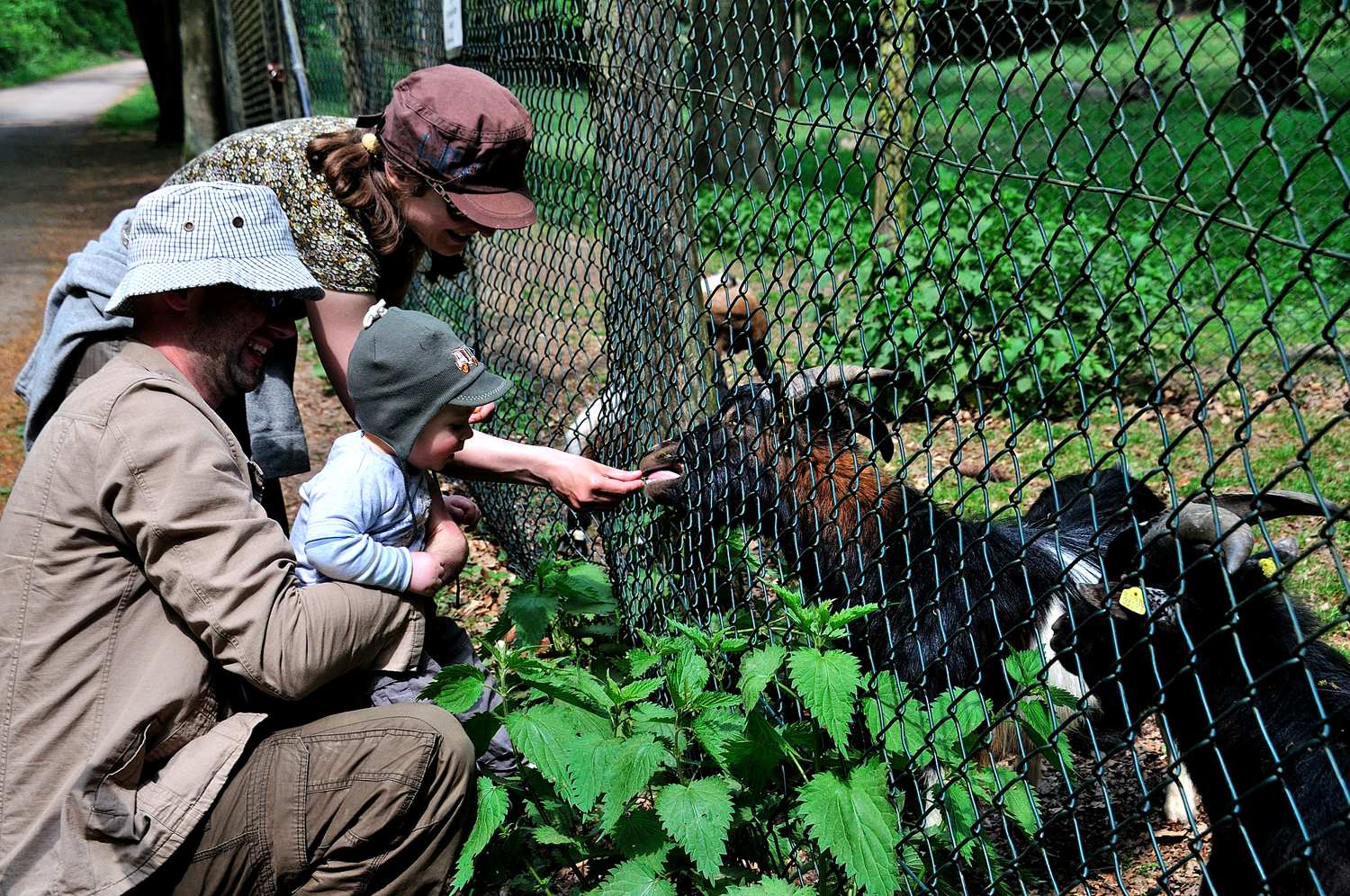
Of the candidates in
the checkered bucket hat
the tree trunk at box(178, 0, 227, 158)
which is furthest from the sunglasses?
the tree trunk at box(178, 0, 227, 158)

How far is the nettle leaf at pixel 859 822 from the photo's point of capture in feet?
6.70

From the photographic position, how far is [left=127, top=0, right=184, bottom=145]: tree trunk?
22781 millimetres

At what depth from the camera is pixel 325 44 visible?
8875 mm

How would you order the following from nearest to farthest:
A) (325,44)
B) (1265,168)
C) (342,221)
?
(342,221), (325,44), (1265,168)

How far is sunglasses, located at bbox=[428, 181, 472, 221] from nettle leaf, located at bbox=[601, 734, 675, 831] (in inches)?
60.5

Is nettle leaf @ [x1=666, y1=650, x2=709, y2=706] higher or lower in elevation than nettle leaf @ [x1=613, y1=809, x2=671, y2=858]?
higher

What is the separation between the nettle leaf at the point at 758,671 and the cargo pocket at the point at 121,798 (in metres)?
1.23

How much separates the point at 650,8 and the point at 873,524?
1.82m

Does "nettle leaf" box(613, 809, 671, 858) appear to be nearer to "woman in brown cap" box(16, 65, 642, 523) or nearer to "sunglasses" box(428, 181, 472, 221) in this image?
"woman in brown cap" box(16, 65, 642, 523)

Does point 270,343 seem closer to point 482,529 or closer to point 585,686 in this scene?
point 585,686

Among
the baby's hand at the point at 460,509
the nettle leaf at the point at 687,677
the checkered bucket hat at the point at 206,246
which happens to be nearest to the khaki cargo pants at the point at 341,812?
the nettle leaf at the point at 687,677

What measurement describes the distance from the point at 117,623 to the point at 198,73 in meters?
16.1

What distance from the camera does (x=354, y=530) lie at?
8.73 ft

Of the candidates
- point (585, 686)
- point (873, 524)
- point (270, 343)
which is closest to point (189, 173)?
point (270, 343)
